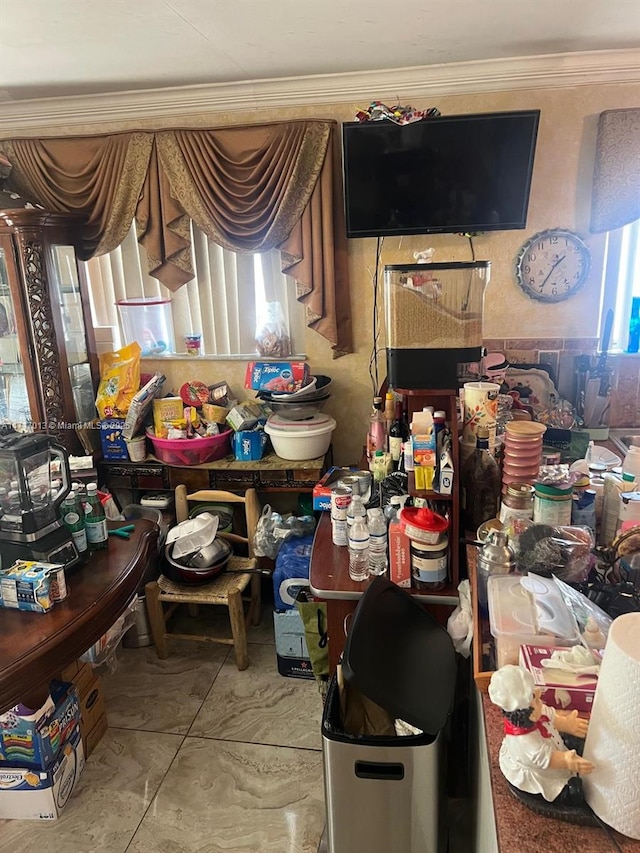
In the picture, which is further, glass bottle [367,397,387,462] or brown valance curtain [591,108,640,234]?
brown valance curtain [591,108,640,234]

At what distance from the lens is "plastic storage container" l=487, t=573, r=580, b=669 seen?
1.14m

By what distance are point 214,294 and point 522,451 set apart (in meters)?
1.86

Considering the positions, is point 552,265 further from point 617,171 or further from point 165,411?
point 165,411

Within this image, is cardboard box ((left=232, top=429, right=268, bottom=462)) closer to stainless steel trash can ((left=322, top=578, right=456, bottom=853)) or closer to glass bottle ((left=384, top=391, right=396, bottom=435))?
glass bottle ((left=384, top=391, right=396, bottom=435))

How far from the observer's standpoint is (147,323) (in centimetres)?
305

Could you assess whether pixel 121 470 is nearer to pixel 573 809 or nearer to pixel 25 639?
pixel 25 639

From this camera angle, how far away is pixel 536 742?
2.93 ft

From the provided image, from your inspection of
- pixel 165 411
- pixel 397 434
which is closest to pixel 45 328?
pixel 165 411

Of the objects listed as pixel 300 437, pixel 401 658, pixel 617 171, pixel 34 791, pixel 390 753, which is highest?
pixel 617 171

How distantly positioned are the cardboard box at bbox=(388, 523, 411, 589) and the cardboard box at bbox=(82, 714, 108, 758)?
1263mm

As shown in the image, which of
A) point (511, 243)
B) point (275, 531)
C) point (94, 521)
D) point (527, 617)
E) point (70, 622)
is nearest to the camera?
point (527, 617)

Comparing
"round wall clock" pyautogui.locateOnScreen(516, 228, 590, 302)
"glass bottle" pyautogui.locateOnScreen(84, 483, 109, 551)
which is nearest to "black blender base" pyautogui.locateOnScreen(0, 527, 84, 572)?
"glass bottle" pyautogui.locateOnScreen(84, 483, 109, 551)

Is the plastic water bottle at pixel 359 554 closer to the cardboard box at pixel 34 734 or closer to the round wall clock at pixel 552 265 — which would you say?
the cardboard box at pixel 34 734

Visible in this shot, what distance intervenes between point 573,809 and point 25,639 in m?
1.22
